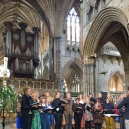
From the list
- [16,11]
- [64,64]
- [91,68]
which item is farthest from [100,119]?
[16,11]

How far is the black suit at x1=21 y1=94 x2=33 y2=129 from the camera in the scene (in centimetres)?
679

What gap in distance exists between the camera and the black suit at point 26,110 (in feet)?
22.3

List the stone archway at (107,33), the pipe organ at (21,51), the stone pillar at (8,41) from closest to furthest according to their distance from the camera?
the stone archway at (107,33) → the pipe organ at (21,51) → the stone pillar at (8,41)

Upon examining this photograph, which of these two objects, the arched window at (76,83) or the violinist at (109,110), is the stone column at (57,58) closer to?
the arched window at (76,83)

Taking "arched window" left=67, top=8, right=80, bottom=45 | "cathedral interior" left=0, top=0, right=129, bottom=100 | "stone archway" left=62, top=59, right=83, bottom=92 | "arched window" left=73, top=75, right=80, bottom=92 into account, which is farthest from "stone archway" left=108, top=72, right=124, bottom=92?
"arched window" left=67, top=8, right=80, bottom=45

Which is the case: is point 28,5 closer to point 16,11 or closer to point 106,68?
point 16,11

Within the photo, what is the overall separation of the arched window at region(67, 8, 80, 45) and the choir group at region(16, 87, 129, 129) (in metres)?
18.4

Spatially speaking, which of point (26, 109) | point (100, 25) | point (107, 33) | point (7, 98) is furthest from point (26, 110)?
point (107, 33)

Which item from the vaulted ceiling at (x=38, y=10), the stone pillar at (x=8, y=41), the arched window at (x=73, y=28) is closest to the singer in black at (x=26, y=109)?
the stone pillar at (x=8, y=41)

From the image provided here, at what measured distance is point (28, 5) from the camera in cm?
2631

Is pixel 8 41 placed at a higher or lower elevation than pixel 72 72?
higher

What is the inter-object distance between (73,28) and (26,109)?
21.7m

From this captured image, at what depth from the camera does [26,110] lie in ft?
22.5

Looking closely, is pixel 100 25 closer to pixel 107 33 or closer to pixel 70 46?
pixel 107 33
